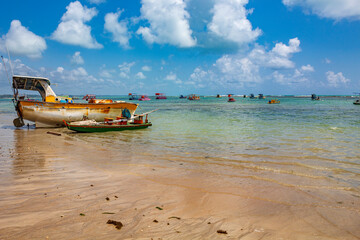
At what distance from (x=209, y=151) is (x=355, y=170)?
5.73m

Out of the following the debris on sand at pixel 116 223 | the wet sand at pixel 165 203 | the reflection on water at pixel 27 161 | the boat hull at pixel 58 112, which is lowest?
the reflection on water at pixel 27 161

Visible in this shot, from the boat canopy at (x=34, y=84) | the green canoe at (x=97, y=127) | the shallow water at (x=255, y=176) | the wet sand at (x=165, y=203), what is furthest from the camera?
the boat canopy at (x=34, y=84)

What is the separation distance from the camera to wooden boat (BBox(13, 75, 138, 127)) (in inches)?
753

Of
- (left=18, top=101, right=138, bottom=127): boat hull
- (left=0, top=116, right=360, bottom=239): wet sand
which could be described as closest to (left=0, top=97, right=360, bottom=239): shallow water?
(left=0, top=116, right=360, bottom=239): wet sand

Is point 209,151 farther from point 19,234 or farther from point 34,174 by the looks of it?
point 19,234

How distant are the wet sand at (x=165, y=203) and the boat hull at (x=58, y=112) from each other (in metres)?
11.8

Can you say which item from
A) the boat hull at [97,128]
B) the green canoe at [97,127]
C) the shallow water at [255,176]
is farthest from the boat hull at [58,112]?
the shallow water at [255,176]

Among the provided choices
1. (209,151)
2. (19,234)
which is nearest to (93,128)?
(209,151)

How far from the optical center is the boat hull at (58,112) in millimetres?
19156

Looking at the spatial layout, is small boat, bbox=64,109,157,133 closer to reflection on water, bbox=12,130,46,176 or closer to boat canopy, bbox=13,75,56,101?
boat canopy, bbox=13,75,56,101

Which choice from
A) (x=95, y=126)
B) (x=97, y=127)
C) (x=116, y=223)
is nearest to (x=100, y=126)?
(x=97, y=127)

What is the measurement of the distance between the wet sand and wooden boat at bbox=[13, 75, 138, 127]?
11.8 metres

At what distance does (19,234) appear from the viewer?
149 inches

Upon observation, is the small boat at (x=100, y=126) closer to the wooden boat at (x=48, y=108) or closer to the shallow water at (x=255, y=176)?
the wooden boat at (x=48, y=108)
